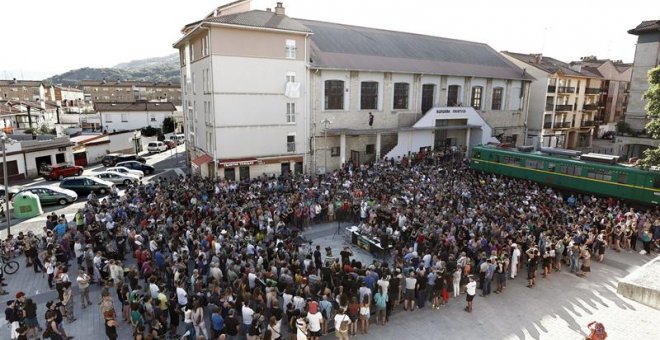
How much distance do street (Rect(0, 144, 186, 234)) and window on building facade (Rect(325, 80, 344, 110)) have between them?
16.3 meters

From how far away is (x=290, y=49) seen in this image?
99.6 feet

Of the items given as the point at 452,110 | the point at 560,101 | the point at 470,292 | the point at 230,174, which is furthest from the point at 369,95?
the point at 560,101

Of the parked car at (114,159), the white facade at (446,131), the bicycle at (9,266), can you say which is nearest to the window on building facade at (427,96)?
the white facade at (446,131)

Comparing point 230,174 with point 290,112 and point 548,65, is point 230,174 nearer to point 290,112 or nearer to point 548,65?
point 290,112

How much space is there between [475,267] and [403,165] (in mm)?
18646

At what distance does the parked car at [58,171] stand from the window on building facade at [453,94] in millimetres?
36186

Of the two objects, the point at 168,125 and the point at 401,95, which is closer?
the point at 401,95

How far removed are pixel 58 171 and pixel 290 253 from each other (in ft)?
98.5

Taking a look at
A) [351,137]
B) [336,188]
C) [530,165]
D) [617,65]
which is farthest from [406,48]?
[617,65]

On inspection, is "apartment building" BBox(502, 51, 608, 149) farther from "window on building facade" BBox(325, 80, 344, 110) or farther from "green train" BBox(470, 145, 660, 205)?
"window on building facade" BBox(325, 80, 344, 110)

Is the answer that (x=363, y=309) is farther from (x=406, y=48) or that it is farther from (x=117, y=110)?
(x=117, y=110)

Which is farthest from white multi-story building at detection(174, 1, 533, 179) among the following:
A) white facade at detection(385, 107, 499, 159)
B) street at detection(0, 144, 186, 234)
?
street at detection(0, 144, 186, 234)

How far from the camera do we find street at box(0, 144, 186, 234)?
865 inches

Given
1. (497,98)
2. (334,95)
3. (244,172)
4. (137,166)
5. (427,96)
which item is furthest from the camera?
(497,98)
